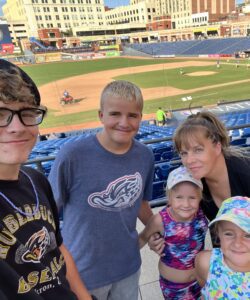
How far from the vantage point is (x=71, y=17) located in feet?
115

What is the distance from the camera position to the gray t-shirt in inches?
65.0

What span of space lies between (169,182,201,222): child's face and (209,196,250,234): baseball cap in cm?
35

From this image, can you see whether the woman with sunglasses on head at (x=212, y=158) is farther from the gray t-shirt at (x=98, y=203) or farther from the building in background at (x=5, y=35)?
the building in background at (x=5, y=35)

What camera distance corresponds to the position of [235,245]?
129 cm

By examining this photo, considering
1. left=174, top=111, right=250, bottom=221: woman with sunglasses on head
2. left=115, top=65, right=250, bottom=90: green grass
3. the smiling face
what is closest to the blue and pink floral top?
left=174, top=111, right=250, bottom=221: woman with sunglasses on head

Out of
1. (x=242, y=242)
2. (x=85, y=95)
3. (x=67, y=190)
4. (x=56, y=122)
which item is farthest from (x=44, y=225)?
(x=85, y=95)

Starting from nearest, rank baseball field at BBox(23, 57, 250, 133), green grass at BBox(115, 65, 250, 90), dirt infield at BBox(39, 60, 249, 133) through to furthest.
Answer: baseball field at BBox(23, 57, 250, 133) < dirt infield at BBox(39, 60, 249, 133) < green grass at BBox(115, 65, 250, 90)

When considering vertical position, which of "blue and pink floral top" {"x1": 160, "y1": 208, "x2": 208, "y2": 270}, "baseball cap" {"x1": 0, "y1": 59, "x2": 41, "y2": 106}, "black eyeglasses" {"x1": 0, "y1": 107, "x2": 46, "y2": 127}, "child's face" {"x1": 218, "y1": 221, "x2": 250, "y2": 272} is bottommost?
"blue and pink floral top" {"x1": 160, "y1": 208, "x2": 208, "y2": 270}

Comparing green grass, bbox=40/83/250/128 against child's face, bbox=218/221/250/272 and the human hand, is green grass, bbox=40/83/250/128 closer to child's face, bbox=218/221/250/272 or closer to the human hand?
the human hand

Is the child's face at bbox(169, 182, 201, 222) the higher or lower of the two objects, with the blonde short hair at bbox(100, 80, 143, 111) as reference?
lower

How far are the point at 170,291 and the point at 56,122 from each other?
1527cm

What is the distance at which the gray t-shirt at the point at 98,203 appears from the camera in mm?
1650

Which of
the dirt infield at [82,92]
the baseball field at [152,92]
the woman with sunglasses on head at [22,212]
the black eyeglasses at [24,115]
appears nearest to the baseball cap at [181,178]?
the woman with sunglasses on head at [22,212]

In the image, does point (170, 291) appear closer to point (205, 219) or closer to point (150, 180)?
point (205, 219)
